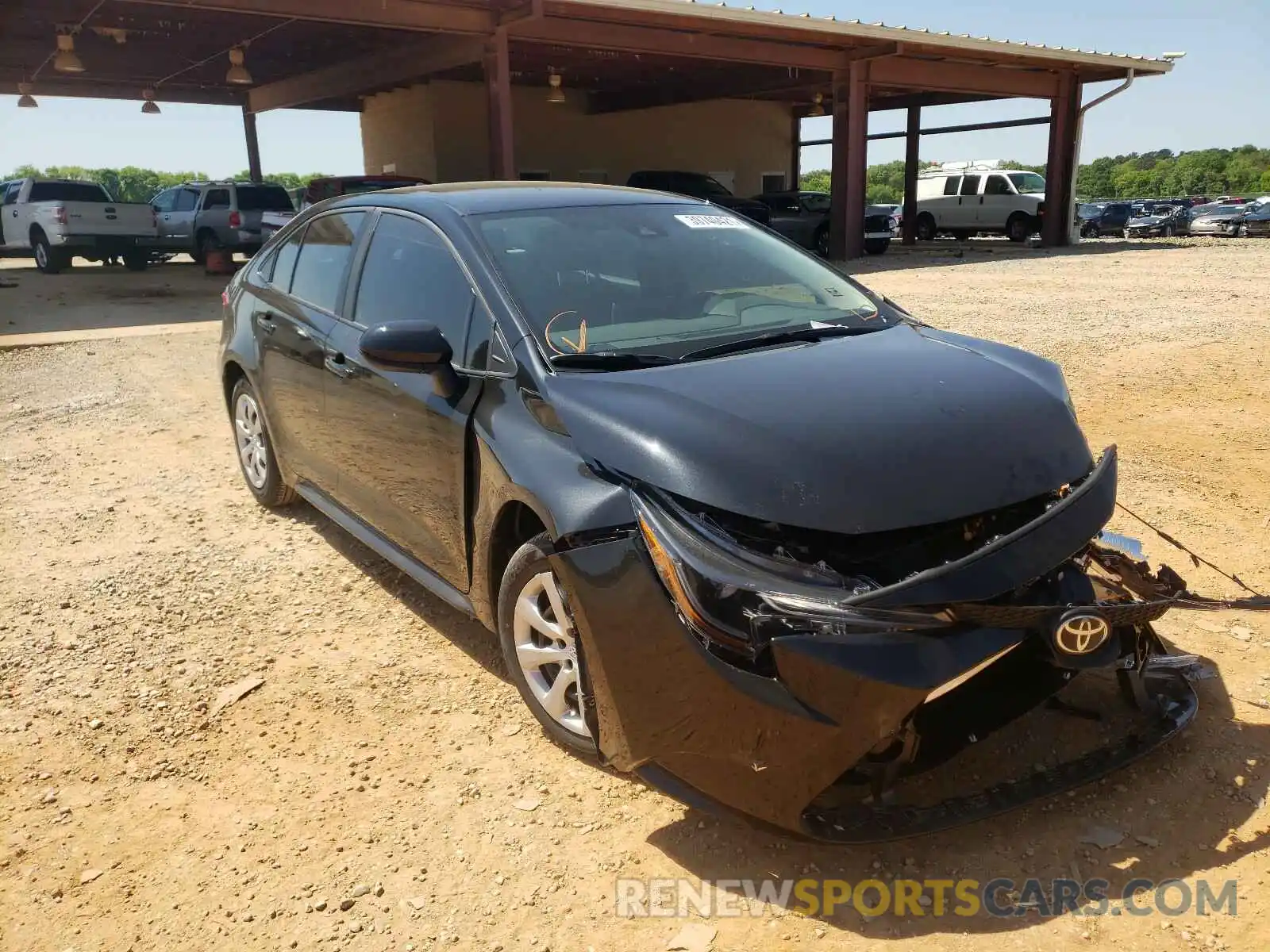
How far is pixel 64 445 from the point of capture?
6797 mm

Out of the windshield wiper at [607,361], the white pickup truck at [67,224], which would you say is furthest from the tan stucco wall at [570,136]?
the windshield wiper at [607,361]

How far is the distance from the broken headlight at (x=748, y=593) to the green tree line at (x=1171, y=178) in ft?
161

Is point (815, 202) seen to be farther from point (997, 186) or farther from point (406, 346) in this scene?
point (406, 346)

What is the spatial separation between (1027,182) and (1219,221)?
708 cm

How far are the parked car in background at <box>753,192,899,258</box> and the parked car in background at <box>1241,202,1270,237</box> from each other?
1292 cm

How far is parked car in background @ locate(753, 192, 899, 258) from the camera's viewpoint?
23.2 meters

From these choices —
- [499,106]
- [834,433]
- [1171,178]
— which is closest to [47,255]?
[499,106]

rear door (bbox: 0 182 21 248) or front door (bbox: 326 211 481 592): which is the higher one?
rear door (bbox: 0 182 21 248)

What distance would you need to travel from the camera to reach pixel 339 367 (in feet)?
13.3

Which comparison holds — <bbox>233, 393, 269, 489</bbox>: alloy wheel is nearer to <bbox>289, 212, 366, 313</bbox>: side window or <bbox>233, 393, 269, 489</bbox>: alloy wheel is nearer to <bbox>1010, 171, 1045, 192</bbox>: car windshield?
<bbox>289, 212, 366, 313</bbox>: side window

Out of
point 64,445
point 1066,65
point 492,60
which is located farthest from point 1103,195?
point 64,445

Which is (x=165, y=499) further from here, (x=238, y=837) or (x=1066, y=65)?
(x=1066, y=65)

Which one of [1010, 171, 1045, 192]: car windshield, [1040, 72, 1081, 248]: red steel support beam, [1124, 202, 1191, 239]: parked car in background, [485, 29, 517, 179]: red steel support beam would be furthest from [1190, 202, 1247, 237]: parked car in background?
[485, 29, 517, 179]: red steel support beam

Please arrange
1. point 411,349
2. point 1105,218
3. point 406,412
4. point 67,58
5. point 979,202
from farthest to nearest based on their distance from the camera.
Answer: point 1105,218 → point 979,202 → point 67,58 → point 406,412 → point 411,349
